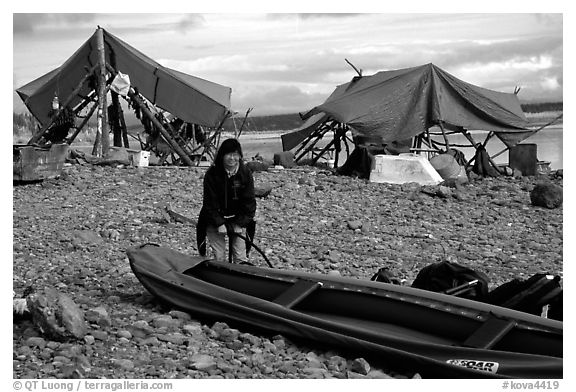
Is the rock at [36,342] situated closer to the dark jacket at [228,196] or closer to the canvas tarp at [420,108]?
the dark jacket at [228,196]

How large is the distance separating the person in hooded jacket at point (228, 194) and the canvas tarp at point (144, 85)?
10.6 metres

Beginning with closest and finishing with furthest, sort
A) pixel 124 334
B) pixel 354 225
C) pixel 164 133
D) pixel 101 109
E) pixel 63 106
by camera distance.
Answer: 1. pixel 124 334
2. pixel 354 225
3. pixel 101 109
4. pixel 164 133
5. pixel 63 106

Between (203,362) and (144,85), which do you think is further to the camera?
(144,85)

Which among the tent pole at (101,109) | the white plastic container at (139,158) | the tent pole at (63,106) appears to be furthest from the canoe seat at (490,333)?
the tent pole at (63,106)

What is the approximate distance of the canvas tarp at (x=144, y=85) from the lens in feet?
54.9

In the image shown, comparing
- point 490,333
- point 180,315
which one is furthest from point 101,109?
point 490,333

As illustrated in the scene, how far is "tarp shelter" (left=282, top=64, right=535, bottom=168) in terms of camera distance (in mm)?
16250

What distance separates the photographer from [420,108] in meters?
16.5

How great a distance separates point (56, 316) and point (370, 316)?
2.22m

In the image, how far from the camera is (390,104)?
1653 cm

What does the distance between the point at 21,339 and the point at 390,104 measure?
40.2 ft

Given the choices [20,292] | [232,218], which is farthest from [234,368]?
[20,292]

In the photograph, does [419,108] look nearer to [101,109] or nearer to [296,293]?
[101,109]

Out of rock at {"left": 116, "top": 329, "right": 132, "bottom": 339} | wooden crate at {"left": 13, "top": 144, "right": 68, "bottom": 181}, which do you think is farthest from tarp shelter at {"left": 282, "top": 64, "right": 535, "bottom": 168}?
rock at {"left": 116, "top": 329, "right": 132, "bottom": 339}
